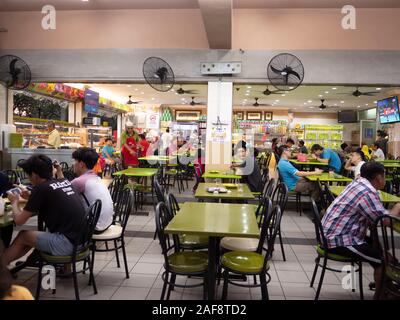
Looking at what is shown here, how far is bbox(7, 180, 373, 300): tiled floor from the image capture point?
3195 millimetres

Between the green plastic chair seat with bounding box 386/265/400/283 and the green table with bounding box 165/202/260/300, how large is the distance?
3.14ft

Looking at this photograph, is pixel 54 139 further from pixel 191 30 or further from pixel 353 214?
pixel 353 214

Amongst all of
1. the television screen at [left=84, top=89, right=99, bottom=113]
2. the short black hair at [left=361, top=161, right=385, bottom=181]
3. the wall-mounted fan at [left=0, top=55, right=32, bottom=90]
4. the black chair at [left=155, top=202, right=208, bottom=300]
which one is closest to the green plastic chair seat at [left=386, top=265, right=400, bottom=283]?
the short black hair at [left=361, top=161, right=385, bottom=181]

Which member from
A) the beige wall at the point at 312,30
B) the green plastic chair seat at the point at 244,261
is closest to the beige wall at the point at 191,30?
the beige wall at the point at 312,30

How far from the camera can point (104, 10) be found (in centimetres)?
779

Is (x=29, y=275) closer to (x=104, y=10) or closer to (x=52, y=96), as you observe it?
(x=104, y=10)

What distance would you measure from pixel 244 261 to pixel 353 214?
987 mm

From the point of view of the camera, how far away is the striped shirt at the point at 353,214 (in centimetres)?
279

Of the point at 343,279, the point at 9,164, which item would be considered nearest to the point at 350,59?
the point at 343,279

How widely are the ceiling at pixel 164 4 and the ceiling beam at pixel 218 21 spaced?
2.96 feet

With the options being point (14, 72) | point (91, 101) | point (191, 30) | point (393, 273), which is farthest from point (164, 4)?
point (393, 273)

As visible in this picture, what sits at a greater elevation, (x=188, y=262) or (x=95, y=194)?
(x=95, y=194)

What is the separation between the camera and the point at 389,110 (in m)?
11.0

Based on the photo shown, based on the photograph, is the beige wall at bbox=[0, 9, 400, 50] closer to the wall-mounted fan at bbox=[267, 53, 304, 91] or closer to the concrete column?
the wall-mounted fan at bbox=[267, 53, 304, 91]
